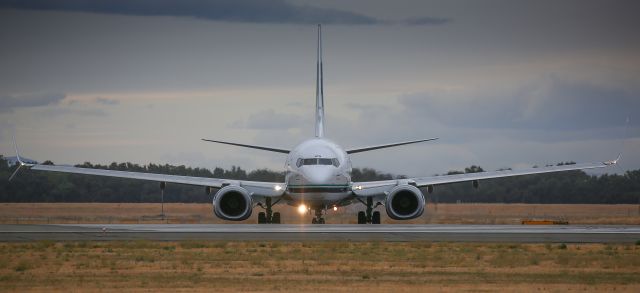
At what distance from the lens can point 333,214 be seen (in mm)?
61062

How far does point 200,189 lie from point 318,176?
33.2 meters

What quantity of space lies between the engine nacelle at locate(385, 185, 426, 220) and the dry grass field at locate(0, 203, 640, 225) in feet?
11.5

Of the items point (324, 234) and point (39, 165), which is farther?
point (39, 165)

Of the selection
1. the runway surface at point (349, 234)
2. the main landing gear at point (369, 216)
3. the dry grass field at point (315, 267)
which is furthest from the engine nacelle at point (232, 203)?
the dry grass field at point (315, 267)

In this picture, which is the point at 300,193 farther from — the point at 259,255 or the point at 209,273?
the point at 209,273

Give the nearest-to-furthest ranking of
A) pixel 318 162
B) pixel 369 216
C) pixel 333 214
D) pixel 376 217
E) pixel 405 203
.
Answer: pixel 318 162
pixel 405 203
pixel 376 217
pixel 369 216
pixel 333 214

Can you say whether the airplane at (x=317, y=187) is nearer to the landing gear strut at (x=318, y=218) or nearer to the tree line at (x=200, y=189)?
the landing gear strut at (x=318, y=218)

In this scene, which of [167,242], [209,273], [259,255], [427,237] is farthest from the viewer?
[427,237]

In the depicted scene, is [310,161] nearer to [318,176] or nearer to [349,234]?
[318,176]

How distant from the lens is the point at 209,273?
2503cm

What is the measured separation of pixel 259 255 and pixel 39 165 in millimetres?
25016

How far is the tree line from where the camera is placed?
81.6m

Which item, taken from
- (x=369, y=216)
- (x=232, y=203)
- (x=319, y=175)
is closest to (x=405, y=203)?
(x=369, y=216)

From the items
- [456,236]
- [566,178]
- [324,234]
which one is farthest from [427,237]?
[566,178]
